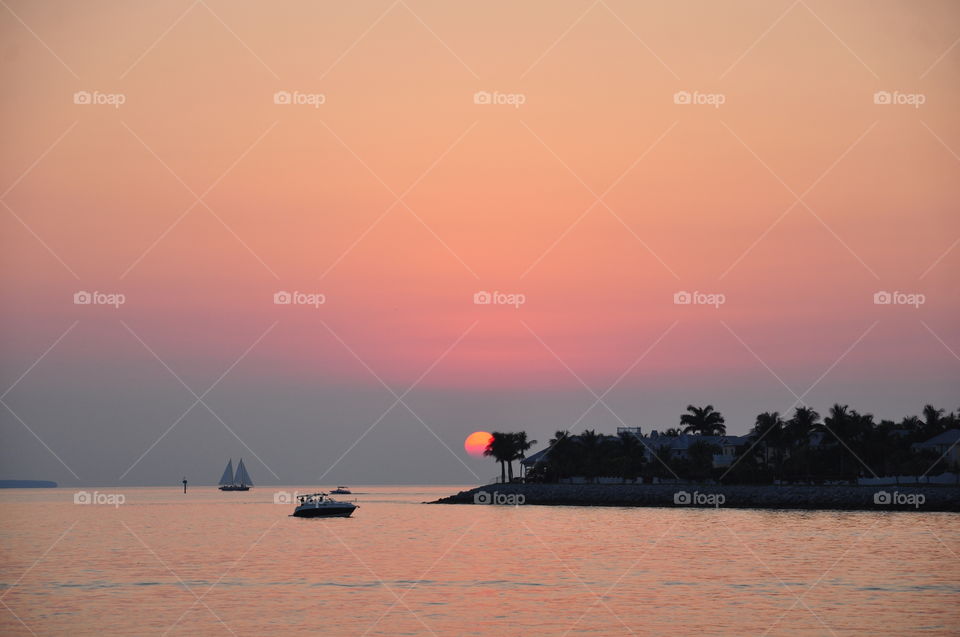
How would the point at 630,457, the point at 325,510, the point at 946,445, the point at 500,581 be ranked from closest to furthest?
the point at 500,581, the point at 325,510, the point at 946,445, the point at 630,457

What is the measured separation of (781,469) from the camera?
162m

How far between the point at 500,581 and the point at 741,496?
Answer: 3811 inches

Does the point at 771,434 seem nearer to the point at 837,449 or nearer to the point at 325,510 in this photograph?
the point at 837,449

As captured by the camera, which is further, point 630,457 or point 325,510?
point 630,457

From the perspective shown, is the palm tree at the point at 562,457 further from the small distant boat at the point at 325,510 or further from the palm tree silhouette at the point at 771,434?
the small distant boat at the point at 325,510

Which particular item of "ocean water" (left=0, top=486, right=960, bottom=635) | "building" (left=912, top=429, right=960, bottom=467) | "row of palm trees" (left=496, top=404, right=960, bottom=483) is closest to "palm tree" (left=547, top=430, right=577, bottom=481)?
"row of palm trees" (left=496, top=404, right=960, bottom=483)

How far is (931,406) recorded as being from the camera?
18025cm

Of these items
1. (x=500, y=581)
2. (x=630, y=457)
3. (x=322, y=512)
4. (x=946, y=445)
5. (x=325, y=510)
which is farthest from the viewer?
(x=630, y=457)

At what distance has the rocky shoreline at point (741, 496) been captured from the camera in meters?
128

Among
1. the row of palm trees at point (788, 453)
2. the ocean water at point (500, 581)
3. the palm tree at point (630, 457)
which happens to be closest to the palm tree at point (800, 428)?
the row of palm trees at point (788, 453)

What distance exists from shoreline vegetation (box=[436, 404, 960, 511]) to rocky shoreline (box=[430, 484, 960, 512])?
0.15m

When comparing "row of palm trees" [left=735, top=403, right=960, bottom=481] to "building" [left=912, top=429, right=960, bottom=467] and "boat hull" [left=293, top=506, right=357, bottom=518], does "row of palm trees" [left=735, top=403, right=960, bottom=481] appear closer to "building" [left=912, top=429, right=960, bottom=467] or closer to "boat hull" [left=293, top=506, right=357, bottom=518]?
"building" [left=912, top=429, right=960, bottom=467]

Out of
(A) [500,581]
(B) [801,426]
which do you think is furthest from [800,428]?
(A) [500,581]

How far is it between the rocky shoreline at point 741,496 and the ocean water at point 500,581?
2512 cm
